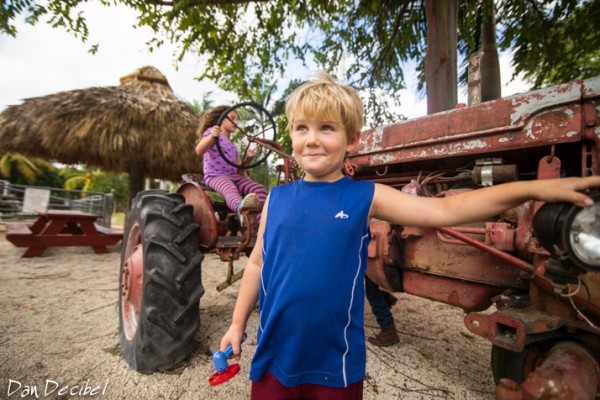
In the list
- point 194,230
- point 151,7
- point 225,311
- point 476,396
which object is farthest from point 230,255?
point 151,7

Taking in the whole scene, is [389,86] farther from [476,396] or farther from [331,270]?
[331,270]

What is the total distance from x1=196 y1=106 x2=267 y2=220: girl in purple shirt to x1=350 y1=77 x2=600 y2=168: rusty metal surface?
1075 mm

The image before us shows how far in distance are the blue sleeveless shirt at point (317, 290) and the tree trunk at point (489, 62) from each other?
3.39 m

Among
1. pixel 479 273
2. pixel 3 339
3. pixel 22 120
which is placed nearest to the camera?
pixel 479 273

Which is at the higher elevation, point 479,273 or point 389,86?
point 389,86

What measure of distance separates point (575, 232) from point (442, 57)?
4.28 metres

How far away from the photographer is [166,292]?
6.06 ft

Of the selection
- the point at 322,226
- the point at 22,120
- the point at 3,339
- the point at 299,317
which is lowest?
the point at 3,339

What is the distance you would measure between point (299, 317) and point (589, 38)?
237 inches

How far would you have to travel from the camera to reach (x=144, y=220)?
2031 mm

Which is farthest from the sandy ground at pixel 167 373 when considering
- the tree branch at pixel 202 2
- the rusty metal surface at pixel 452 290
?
the tree branch at pixel 202 2

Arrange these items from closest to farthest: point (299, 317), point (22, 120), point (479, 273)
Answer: point (299, 317), point (479, 273), point (22, 120)

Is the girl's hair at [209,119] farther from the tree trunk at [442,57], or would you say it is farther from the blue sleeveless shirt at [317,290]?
the tree trunk at [442,57]

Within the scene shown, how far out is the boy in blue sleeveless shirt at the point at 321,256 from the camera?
0.92 meters
